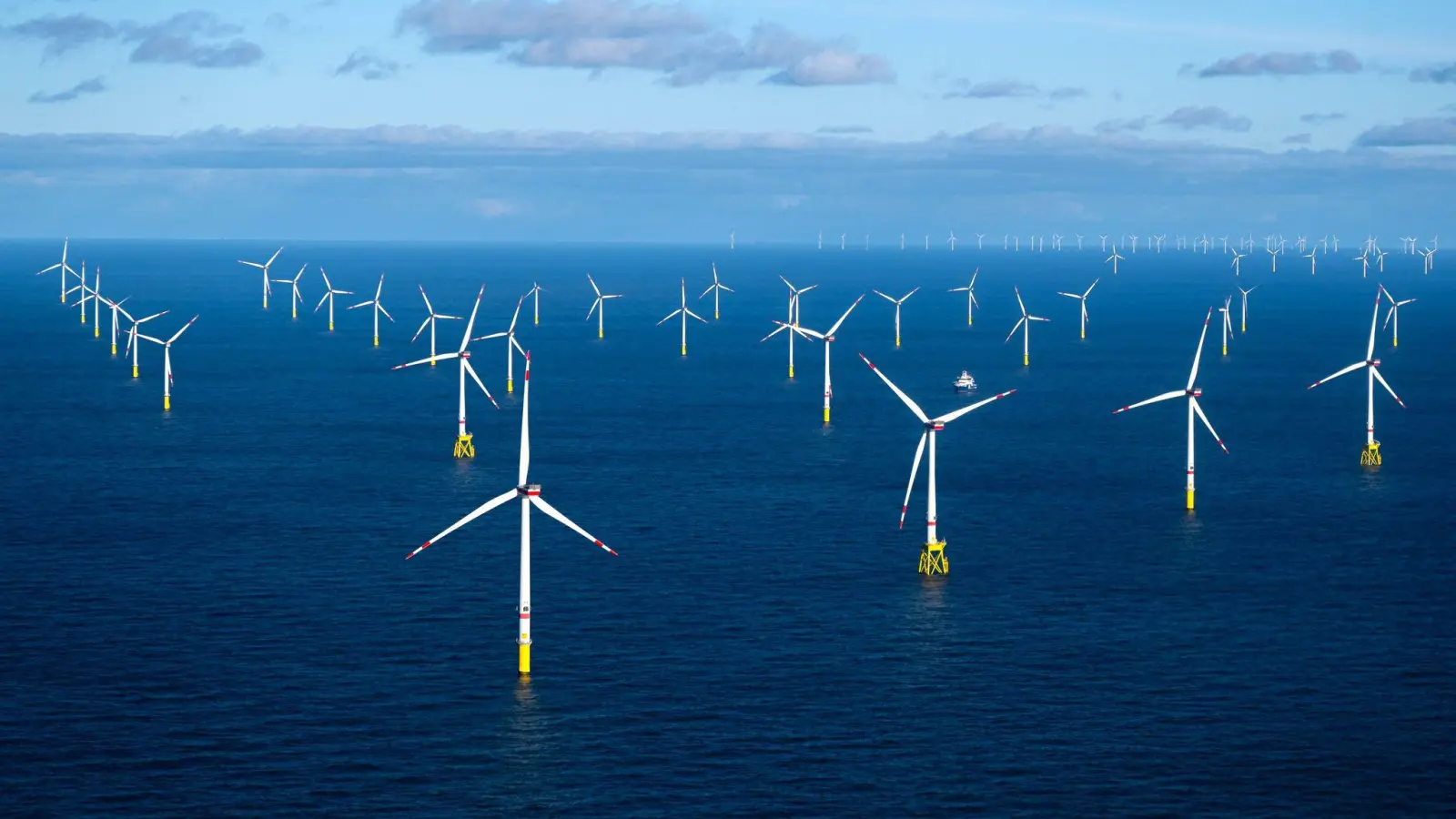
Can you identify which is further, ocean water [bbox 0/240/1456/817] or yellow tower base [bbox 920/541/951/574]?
yellow tower base [bbox 920/541/951/574]

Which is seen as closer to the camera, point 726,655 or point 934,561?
point 726,655

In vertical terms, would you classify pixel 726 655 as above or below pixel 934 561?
below

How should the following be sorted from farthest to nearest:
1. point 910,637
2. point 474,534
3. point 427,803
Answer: point 474,534, point 910,637, point 427,803

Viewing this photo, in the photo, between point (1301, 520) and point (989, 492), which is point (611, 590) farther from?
point (1301, 520)

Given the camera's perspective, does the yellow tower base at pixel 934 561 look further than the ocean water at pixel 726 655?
Yes

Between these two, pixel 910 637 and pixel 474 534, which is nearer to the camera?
pixel 910 637

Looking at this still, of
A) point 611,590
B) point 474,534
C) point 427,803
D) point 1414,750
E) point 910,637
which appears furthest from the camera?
point 474,534

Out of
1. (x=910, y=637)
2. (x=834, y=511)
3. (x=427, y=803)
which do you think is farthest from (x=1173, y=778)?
(x=834, y=511)
